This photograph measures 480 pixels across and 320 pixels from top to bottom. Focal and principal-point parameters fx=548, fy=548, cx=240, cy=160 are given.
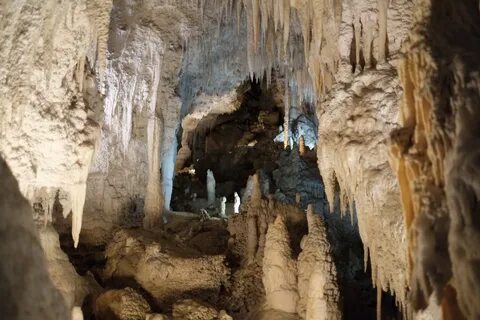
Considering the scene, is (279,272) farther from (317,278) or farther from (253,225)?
(253,225)

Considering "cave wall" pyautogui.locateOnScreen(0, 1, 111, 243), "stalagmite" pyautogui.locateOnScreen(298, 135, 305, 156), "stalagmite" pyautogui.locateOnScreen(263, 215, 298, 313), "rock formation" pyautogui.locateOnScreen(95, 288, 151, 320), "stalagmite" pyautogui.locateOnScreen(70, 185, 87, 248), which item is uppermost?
"stalagmite" pyautogui.locateOnScreen(298, 135, 305, 156)

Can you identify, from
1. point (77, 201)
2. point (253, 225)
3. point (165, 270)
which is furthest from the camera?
point (253, 225)

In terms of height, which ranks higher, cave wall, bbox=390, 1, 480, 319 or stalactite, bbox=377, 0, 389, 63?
stalactite, bbox=377, 0, 389, 63

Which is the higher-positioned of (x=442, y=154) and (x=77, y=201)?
(x=77, y=201)

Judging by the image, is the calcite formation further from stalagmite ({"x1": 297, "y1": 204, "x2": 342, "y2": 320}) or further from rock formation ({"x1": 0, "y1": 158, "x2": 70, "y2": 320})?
rock formation ({"x1": 0, "y1": 158, "x2": 70, "y2": 320})

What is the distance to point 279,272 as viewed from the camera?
9570mm

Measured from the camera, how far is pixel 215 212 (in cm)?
1659

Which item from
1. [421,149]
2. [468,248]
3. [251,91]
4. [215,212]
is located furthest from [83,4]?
[251,91]

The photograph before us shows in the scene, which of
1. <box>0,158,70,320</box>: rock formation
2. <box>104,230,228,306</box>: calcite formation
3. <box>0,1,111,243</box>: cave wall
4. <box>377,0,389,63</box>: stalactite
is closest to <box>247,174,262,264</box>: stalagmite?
<box>104,230,228,306</box>: calcite formation

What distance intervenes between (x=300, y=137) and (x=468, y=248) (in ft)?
57.0

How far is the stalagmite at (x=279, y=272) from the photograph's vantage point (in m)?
9.47

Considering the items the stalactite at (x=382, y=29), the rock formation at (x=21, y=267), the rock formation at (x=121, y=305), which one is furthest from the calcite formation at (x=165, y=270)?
the rock formation at (x=21, y=267)

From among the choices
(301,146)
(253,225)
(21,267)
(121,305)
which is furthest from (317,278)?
(301,146)

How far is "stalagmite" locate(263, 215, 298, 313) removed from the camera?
9469 mm
